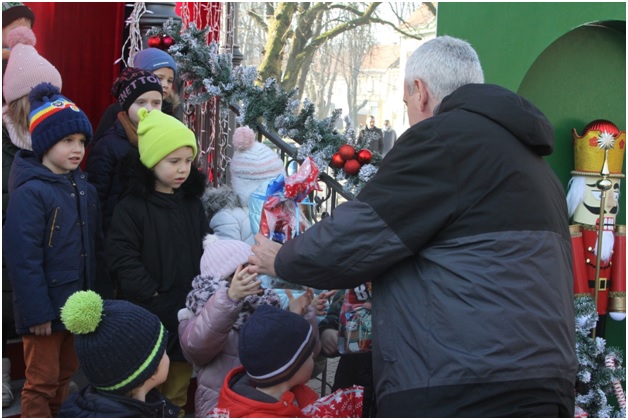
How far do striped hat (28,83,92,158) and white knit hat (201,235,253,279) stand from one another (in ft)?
3.02

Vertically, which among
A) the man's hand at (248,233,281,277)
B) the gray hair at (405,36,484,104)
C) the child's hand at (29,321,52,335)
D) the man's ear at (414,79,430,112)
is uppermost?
the gray hair at (405,36,484,104)

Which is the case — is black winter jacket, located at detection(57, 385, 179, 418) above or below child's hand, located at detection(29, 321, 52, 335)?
above

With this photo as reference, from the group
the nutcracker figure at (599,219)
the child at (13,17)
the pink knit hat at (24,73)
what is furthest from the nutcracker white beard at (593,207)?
the child at (13,17)

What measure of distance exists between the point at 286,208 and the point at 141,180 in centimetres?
77

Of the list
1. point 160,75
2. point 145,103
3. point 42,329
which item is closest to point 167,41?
point 160,75

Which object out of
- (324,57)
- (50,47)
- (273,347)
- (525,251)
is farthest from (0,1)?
(324,57)

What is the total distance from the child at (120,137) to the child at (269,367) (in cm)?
151

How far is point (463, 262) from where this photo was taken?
7.27 ft

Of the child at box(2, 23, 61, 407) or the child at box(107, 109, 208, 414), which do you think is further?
the child at box(2, 23, 61, 407)

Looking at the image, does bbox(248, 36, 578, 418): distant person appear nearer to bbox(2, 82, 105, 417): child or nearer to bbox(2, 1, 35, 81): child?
bbox(2, 82, 105, 417): child

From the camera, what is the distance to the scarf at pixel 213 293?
3.18m

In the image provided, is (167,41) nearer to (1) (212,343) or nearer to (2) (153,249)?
(2) (153,249)

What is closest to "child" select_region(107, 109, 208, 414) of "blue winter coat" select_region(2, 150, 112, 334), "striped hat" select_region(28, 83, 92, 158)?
"blue winter coat" select_region(2, 150, 112, 334)

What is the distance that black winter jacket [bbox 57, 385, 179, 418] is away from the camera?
2359mm
